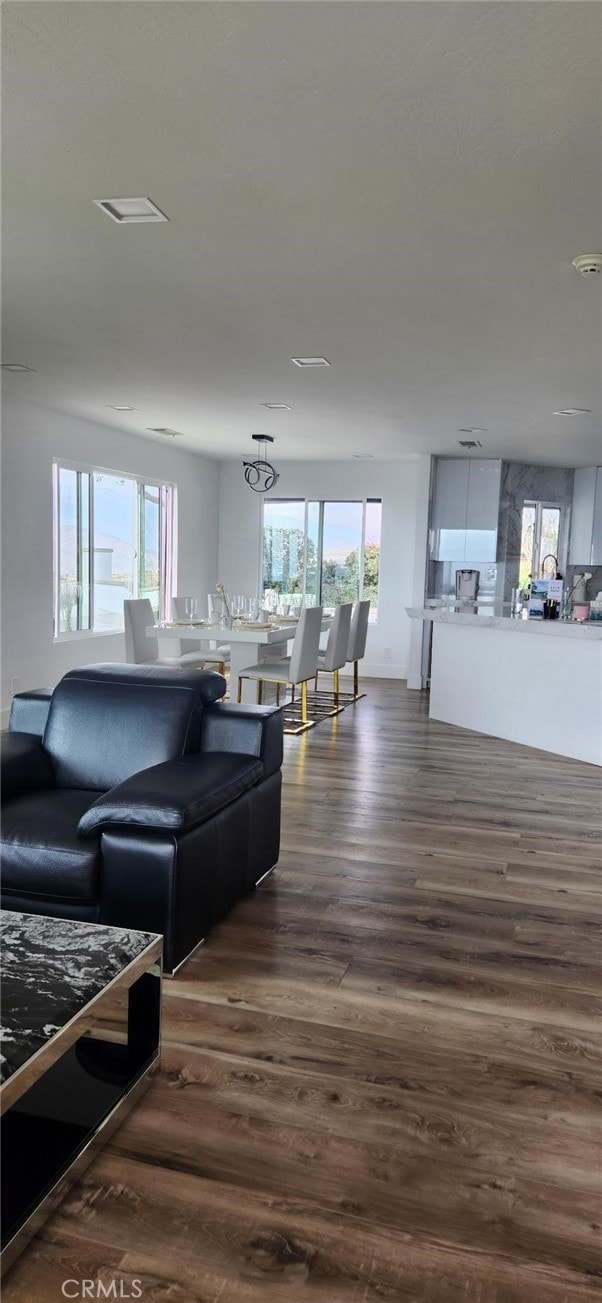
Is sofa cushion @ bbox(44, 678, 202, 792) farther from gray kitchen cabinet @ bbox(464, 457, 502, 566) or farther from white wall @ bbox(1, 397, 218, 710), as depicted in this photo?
gray kitchen cabinet @ bbox(464, 457, 502, 566)

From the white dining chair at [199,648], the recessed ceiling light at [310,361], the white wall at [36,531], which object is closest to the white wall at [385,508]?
the white dining chair at [199,648]

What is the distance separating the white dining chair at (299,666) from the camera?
6527mm

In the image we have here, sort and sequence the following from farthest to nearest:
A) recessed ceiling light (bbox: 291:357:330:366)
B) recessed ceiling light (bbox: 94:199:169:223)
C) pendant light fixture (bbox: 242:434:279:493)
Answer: pendant light fixture (bbox: 242:434:279:493)
recessed ceiling light (bbox: 291:357:330:366)
recessed ceiling light (bbox: 94:199:169:223)

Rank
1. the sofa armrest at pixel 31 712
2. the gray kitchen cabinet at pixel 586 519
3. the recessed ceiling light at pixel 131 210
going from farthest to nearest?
1. the gray kitchen cabinet at pixel 586 519
2. the sofa armrest at pixel 31 712
3. the recessed ceiling light at pixel 131 210

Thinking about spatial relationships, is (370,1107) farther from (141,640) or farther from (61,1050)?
(141,640)

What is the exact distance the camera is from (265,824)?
3355mm

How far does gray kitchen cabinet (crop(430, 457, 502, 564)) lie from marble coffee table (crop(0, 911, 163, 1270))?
319 inches

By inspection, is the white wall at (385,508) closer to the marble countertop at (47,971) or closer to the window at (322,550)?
the window at (322,550)

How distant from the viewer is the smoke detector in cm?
328

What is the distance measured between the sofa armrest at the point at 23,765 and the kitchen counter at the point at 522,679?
400 centimetres

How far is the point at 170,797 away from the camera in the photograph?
262 cm

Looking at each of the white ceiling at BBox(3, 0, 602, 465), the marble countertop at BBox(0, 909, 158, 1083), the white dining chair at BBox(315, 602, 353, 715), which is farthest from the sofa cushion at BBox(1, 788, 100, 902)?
the white dining chair at BBox(315, 602, 353, 715)

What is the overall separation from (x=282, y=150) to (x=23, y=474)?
4822mm

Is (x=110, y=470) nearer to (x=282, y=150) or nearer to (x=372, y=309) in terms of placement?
(x=372, y=309)
